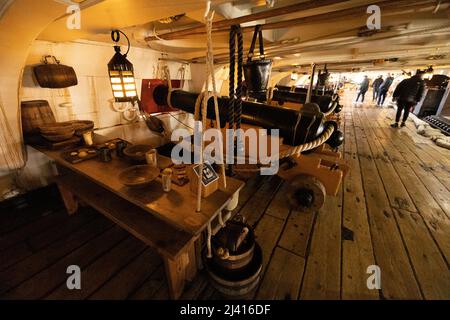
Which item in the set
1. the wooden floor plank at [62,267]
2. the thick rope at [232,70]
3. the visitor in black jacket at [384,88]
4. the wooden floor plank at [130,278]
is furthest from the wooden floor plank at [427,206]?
the visitor in black jacket at [384,88]

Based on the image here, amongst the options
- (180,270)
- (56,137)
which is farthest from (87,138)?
(180,270)

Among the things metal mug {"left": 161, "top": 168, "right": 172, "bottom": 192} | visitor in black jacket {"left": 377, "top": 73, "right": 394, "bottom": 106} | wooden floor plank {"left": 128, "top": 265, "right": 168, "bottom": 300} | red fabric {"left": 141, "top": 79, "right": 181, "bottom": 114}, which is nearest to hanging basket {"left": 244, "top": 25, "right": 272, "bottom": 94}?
metal mug {"left": 161, "top": 168, "right": 172, "bottom": 192}

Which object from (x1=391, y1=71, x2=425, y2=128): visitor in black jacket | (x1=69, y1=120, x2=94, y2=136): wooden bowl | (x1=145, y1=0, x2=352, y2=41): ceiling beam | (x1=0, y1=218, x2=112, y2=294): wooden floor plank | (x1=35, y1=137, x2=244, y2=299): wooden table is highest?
(x1=145, y1=0, x2=352, y2=41): ceiling beam

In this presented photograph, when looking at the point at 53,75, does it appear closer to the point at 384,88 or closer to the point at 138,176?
the point at 138,176

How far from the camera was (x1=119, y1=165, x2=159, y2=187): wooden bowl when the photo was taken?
137 centimetres

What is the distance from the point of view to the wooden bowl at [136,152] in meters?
1.75

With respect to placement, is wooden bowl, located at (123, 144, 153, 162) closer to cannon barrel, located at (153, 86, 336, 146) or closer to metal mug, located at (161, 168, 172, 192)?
metal mug, located at (161, 168, 172, 192)

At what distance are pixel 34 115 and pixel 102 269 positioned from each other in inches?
74.5

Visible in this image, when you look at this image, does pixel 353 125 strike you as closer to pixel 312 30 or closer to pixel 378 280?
pixel 312 30

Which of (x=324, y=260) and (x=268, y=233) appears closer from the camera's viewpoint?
(x=324, y=260)

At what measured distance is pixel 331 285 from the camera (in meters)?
1.44

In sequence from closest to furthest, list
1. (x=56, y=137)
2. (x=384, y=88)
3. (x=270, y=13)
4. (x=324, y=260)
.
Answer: (x=270, y=13) < (x=324, y=260) < (x=56, y=137) < (x=384, y=88)

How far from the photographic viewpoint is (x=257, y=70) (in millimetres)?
1249

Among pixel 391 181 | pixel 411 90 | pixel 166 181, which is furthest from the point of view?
pixel 411 90
